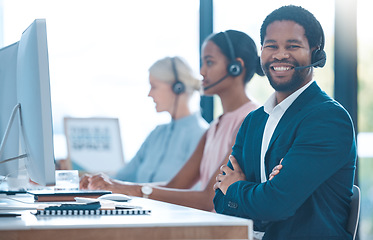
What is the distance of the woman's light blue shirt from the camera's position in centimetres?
351

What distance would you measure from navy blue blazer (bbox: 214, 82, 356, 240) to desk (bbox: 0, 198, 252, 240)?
344mm

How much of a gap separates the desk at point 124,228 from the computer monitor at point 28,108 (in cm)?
18

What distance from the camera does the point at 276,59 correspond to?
1.97 metres

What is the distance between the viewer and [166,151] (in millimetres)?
3598

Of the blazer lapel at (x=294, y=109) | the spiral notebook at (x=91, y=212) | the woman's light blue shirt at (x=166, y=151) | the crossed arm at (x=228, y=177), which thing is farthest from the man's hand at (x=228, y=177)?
the woman's light blue shirt at (x=166, y=151)

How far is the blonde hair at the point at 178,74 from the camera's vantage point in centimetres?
368

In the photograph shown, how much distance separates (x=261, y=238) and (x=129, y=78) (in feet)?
8.35

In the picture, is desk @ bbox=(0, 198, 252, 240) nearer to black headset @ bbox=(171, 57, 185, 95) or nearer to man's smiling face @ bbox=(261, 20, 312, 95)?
man's smiling face @ bbox=(261, 20, 312, 95)

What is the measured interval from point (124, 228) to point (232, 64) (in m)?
1.61

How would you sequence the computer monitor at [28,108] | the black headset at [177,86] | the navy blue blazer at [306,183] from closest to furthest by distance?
the computer monitor at [28,108] → the navy blue blazer at [306,183] → the black headset at [177,86]

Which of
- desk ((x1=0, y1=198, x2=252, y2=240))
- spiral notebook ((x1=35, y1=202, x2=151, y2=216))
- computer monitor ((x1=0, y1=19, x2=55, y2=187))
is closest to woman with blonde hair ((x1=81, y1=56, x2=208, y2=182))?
computer monitor ((x1=0, y1=19, x2=55, y2=187))

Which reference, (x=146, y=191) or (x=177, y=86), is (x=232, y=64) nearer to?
(x=146, y=191)

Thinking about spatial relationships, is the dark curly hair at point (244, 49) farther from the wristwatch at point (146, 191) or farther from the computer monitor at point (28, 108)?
the computer monitor at point (28, 108)

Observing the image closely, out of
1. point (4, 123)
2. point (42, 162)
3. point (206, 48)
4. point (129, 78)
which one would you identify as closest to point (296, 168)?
point (42, 162)
